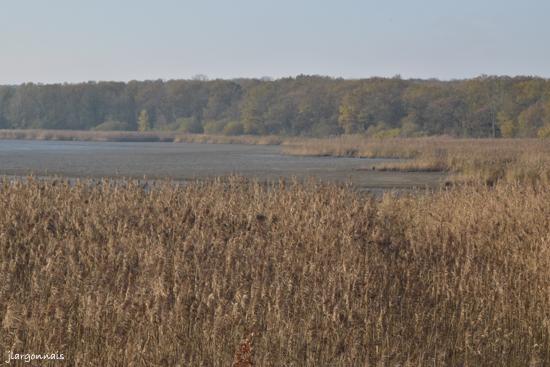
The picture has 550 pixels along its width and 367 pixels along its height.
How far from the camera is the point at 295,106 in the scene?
322ft

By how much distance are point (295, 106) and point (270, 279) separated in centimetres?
9138

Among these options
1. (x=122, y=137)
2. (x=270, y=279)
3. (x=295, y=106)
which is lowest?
(x=122, y=137)

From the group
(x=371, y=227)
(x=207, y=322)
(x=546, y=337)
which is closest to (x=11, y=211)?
(x=371, y=227)

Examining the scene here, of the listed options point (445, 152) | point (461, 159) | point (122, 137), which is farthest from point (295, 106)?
point (461, 159)

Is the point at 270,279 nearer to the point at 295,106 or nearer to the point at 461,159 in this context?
the point at 461,159

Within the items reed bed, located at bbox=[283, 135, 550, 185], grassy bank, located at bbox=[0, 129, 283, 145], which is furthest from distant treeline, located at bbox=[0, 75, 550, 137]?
reed bed, located at bbox=[283, 135, 550, 185]

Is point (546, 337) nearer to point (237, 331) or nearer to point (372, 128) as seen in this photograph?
point (237, 331)

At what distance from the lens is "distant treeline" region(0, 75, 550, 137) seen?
81.9 m

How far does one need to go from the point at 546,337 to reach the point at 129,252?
332 centimetres

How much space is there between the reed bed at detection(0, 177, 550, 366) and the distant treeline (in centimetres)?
5454

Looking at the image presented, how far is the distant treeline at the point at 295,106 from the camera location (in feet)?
269

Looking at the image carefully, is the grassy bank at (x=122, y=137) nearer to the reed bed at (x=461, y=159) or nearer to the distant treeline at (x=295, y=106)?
the distant treeline at (x=295, y=106)

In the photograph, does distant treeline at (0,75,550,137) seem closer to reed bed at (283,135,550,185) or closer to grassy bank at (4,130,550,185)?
grassy bank at (4,130,550,185)

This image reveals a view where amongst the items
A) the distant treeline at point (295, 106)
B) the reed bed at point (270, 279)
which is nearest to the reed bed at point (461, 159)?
the reed bed at point (270, 279)
